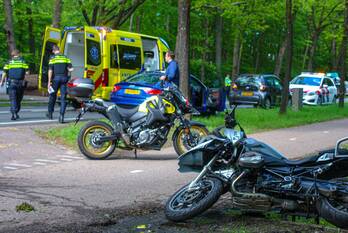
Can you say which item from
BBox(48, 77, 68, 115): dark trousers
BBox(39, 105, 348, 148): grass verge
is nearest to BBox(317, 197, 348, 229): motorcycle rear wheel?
BBox(39, 105, 348, 148): grass verge

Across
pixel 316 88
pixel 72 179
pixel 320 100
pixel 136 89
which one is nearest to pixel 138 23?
pixel 316 88

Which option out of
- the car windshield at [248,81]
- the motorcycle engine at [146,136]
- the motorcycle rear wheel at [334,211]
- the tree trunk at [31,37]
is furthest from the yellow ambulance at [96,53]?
the tree trunk at [31,37]

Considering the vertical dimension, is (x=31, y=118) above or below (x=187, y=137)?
below

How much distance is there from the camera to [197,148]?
6.19m

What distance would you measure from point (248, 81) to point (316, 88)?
5755 mm

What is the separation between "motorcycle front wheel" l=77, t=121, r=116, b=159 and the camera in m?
10.1

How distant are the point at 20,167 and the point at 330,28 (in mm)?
38278

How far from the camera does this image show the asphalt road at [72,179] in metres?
6.46

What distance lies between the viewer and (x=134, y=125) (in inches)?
399

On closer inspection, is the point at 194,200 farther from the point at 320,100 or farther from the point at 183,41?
the point at 320,100

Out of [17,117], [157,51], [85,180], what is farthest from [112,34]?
[85,180]

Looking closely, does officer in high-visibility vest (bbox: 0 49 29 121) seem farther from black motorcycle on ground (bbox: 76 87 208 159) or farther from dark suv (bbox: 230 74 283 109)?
dark suv (bbox: 230 74 283 109)

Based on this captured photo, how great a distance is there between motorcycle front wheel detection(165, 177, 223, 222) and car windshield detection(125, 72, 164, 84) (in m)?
9.99

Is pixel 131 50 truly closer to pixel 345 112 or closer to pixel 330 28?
pixel 345 112
